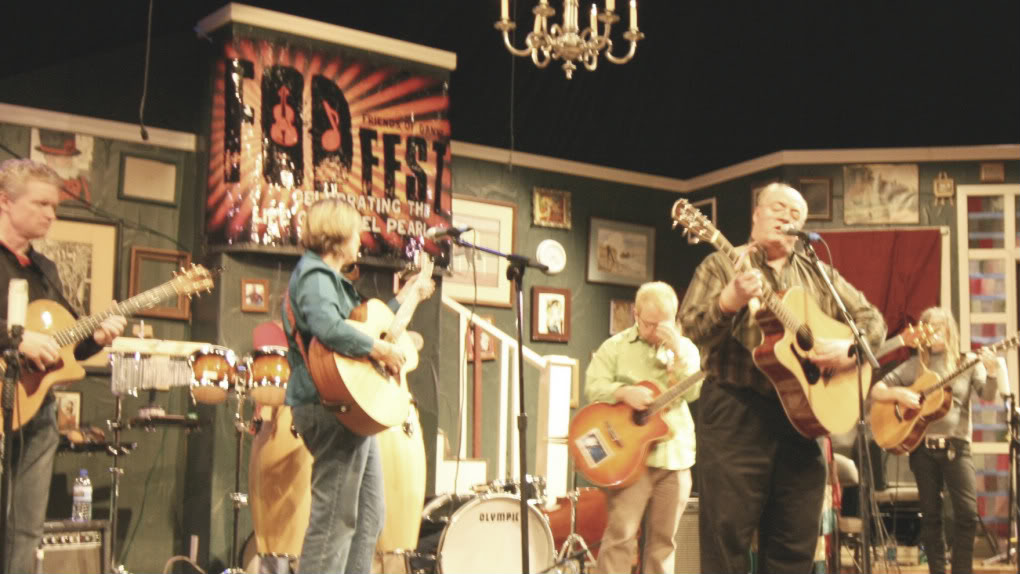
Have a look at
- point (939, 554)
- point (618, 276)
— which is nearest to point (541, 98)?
point (618, 276)

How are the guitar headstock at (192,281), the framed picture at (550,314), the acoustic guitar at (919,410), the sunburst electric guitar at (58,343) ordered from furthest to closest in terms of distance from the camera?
the framed picture at (550,314), the acoustic guitar at (919,410), the guitar headstock at (192,281), the sunburst electric guitar at (58,343)

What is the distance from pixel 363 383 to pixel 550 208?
20.4 feet

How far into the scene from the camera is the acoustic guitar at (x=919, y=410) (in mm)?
7691

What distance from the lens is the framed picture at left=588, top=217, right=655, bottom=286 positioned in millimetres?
10633

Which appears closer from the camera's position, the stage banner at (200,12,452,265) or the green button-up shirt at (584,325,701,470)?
the green button-up shirt at (584,325,701,470)

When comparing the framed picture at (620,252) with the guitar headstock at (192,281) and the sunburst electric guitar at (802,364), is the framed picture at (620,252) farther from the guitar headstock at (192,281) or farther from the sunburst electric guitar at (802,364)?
the sunburst electric guitar at (802,364)

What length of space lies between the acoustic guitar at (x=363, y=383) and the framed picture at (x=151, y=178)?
3768 millimetres

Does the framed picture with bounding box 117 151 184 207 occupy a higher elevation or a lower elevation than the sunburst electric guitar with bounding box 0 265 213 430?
higher

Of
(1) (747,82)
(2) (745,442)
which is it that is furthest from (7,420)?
(1) (747,82)

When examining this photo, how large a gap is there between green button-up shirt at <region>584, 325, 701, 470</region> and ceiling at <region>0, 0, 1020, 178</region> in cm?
367

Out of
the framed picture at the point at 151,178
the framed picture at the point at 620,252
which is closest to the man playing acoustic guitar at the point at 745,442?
the framed picture at the point at 151,178

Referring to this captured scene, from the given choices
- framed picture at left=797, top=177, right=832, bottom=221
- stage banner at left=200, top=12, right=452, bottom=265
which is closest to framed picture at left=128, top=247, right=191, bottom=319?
stage banner at left=200, top=12, right=452, bottom=265

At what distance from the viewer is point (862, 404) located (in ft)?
13.9

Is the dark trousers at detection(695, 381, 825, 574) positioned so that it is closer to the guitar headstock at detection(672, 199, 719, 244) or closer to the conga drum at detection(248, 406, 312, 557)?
the guitar headstock at detection(672, 199, 719, 244)
